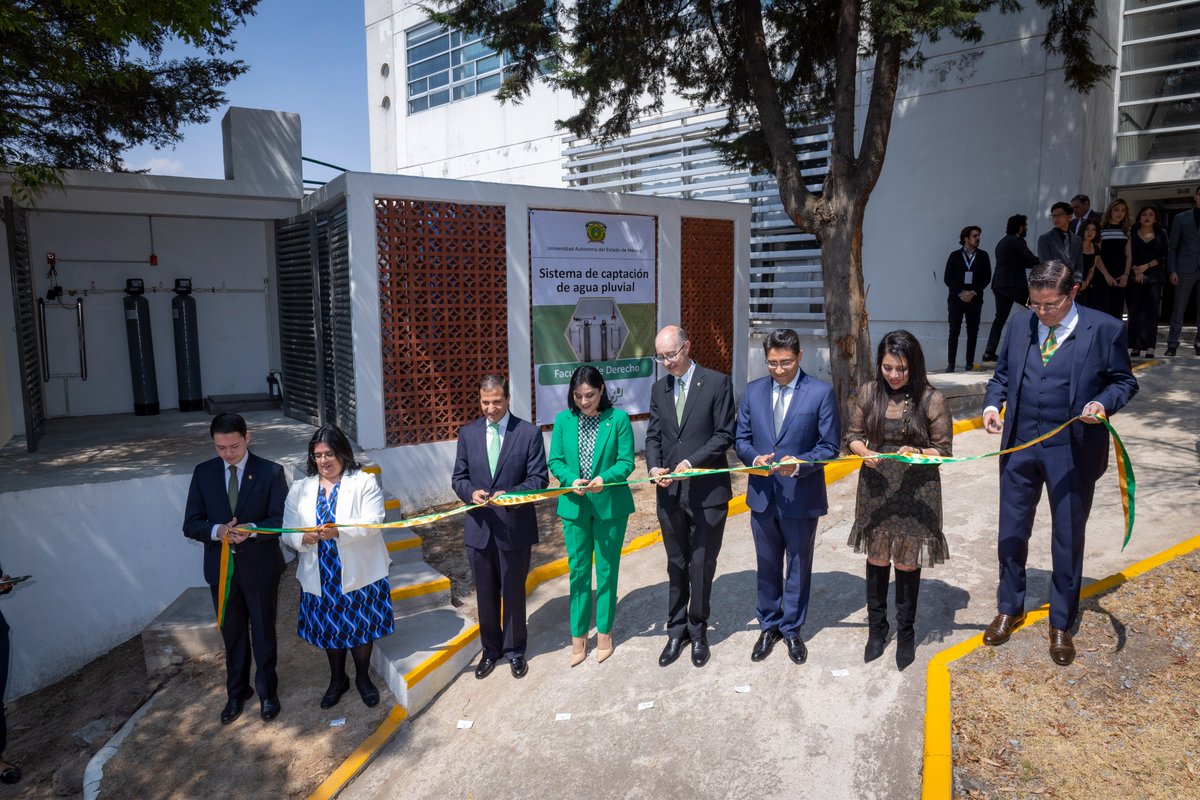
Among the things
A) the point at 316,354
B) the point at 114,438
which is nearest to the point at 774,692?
the point at 316,354

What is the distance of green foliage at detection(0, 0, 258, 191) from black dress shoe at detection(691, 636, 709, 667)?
5917 millimetres

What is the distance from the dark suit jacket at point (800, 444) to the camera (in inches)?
178

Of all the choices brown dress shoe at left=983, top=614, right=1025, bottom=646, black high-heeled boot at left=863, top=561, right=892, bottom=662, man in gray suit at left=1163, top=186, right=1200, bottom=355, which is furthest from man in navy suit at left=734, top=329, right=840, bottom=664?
man in gray suit at left=1163, top=186, right=1200, bottom=355

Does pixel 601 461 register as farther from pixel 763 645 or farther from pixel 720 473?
pixel 763 645

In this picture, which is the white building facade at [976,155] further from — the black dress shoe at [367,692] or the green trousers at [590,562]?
the black dress shoe at [367,692]

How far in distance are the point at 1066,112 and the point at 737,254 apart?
5.13 meters

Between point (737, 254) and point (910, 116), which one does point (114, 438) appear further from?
point (910, 116)

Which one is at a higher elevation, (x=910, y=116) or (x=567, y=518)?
(x=910, y=116)

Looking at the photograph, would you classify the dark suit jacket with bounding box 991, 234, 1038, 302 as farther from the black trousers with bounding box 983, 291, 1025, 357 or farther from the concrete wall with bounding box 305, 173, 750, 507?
the concrete wall with bounding box 305, 173, 750, 507

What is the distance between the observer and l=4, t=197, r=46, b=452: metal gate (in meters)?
8.16

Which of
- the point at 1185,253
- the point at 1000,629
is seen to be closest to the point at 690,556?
the point at 1000,629

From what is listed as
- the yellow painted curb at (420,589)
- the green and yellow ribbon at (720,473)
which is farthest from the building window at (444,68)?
the green and yellow ribbon at (720,473)

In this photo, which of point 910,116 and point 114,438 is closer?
point 114,438

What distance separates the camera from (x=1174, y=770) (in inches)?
139
